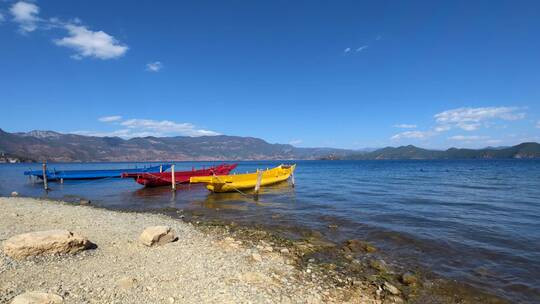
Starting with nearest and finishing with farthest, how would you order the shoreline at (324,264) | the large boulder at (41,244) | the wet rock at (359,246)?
the shoreline at (324,264)
the large boulder at (41,244)
the wet rock at (359,246)

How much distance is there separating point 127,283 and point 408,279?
6.89m

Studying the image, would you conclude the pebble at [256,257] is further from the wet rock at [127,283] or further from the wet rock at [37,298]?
the wet rock at [37,298]

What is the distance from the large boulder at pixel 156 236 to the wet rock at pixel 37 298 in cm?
381

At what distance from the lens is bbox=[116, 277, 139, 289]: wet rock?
6.41 m

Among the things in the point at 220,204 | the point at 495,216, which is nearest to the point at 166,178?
the point at 220,204

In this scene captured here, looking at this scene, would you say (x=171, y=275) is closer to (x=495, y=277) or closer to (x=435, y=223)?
(x=495, y=277)

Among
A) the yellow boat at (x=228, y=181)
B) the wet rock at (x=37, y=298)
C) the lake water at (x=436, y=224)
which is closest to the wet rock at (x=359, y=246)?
the lake water at (x=436, y=224)

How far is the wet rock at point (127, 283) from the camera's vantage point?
6.41 m

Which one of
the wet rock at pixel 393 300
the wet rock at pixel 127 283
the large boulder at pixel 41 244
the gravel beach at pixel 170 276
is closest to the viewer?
the gravel beach at pixel 170 276

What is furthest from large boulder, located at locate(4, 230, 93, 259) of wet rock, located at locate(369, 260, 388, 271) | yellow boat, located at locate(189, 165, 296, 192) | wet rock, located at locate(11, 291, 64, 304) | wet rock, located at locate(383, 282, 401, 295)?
yellow boat, located at locate(189, 165, 296, 192)

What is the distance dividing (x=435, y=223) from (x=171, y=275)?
1287 centimetres

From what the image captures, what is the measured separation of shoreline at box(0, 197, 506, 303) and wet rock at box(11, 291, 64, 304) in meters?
0.70

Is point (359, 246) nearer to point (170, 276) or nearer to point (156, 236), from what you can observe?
point (170, 276)

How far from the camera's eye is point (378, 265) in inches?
355
